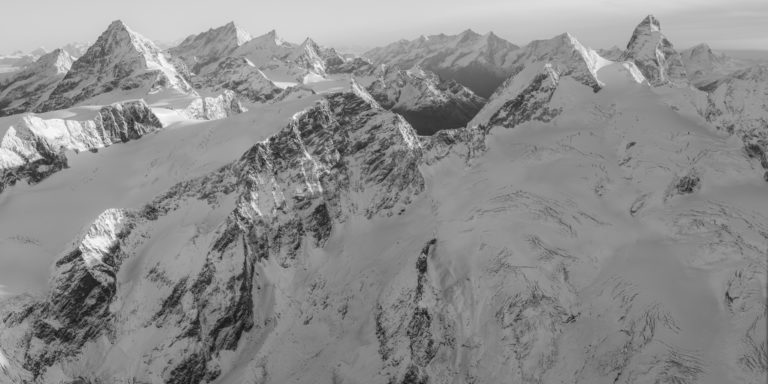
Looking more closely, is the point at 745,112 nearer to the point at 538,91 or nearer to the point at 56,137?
the point at 538,91

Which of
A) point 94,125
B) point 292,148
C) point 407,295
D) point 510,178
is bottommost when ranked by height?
point 407,295

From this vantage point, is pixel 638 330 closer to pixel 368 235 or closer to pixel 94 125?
pixel 368 235

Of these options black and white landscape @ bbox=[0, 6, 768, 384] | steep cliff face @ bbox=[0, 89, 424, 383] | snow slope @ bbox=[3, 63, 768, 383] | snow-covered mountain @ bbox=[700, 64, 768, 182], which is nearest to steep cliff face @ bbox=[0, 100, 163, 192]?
black and white landscape @ bbox=[0, 6, 768, 384]

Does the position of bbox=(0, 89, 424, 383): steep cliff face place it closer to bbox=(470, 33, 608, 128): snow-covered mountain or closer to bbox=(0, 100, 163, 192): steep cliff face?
bbox=(470, 33, 608, 128): snow-covered mountain

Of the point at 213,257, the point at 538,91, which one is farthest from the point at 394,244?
the point at 538,91

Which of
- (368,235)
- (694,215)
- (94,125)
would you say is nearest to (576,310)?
(694,215)

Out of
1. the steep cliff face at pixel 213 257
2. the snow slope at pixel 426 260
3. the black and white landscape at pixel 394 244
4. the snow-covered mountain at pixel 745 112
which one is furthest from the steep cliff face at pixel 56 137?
the snow-covered mountain at pixel 745 112
